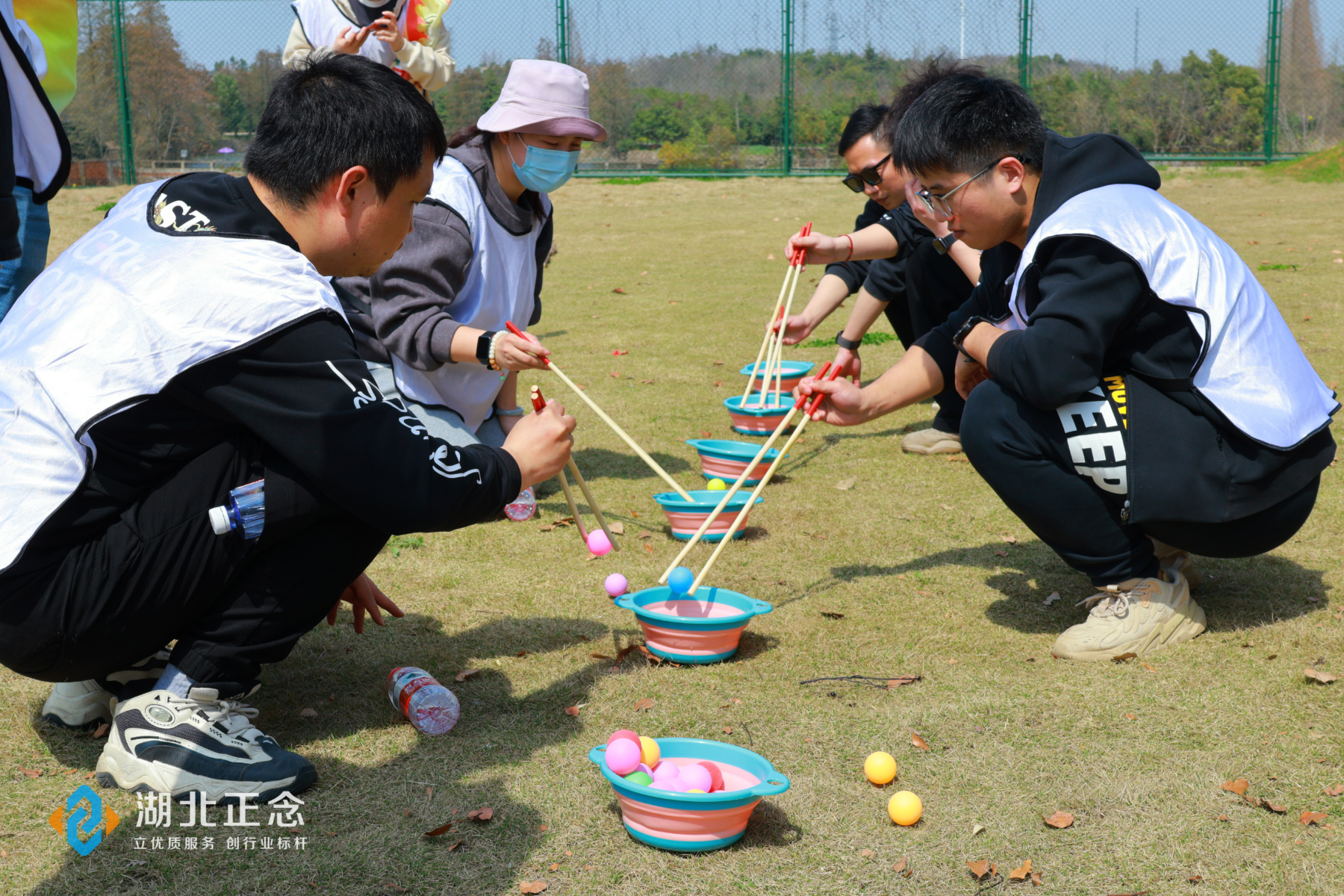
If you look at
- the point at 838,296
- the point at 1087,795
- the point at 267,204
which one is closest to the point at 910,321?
the point at 838,296

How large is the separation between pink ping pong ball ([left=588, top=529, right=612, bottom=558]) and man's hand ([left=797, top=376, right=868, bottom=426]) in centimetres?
71

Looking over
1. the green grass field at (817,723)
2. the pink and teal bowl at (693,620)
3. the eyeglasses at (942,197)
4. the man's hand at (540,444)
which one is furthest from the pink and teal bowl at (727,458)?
the man's hand at (540,444)

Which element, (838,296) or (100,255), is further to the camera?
(838,296)

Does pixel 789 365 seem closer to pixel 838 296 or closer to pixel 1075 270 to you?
pixel 838 296

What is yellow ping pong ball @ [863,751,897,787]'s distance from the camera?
224 centimetres

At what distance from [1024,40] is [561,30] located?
24.7ft

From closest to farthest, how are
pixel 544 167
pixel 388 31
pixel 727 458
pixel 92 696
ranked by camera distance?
pixel 92 696 < pixel 544 167 < pixel 727 458 < pixel 388 31

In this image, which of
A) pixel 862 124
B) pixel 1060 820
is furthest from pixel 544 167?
pixel 1060 820

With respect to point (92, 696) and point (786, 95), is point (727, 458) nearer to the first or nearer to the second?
point (92, 696)

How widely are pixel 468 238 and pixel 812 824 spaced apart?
2.39m

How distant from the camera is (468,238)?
3.78 m

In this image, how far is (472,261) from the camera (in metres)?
3.86

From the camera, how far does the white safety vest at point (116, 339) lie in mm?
1936

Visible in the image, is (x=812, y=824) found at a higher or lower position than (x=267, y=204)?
lower
